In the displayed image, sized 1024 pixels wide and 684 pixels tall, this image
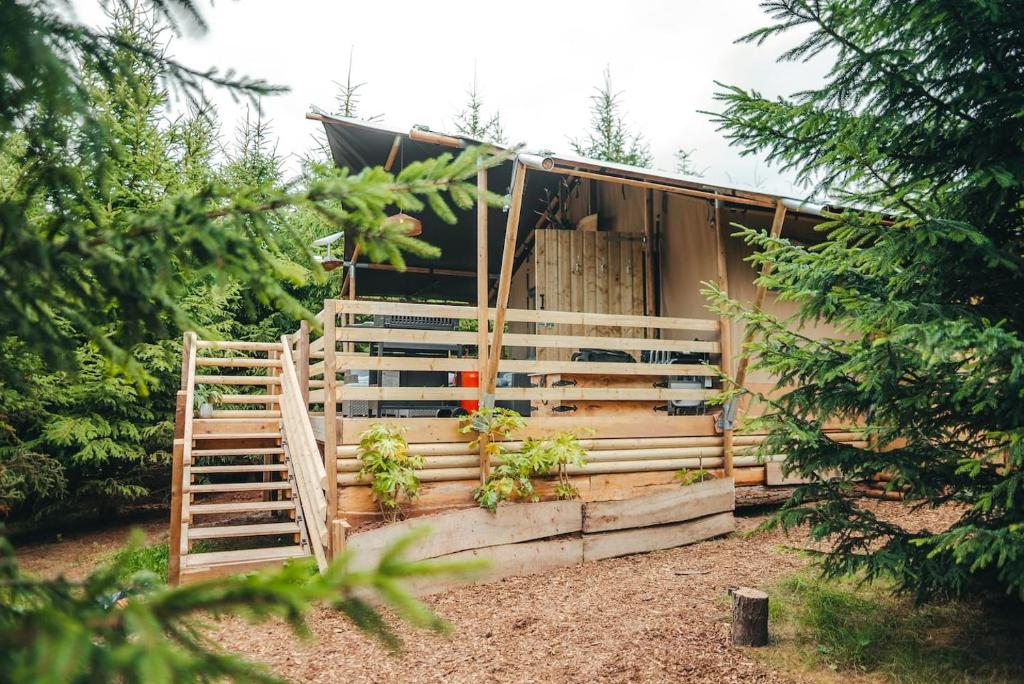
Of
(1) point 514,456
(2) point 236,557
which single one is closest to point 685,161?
(1) point 514,456

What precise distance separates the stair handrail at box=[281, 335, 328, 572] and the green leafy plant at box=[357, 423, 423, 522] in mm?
397

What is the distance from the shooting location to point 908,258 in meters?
4.28

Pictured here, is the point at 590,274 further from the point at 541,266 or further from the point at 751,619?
the point at 751,619

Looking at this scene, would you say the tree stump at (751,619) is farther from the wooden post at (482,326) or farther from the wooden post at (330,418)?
the wooden post at (330,418)

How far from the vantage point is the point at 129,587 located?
4.78ft

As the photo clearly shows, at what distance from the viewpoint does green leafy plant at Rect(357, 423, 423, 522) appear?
545 centimetres

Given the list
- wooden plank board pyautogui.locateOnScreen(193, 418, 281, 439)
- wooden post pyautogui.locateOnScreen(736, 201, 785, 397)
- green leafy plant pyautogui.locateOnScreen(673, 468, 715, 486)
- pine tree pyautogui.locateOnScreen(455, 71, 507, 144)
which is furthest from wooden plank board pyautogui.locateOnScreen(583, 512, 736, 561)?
pine tree pyautogui.locateOnScreen(455, 71, 507, 144)

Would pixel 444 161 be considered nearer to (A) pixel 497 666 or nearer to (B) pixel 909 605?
(A) pixel 497 666

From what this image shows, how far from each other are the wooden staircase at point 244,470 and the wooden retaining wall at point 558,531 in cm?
86

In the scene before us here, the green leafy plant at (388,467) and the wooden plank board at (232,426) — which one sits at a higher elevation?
the wooden plank board at (232,426)

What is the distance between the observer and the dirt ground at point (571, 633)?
400 cm

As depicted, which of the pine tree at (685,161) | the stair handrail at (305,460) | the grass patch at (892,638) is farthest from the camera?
the pine tree at (685,161)

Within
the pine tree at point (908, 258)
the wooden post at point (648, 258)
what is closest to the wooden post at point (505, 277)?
the pine tree at point (908, 258)

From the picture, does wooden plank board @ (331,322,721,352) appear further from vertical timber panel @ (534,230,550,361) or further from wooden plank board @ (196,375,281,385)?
wooden plank board @ (196,375,281,385)
